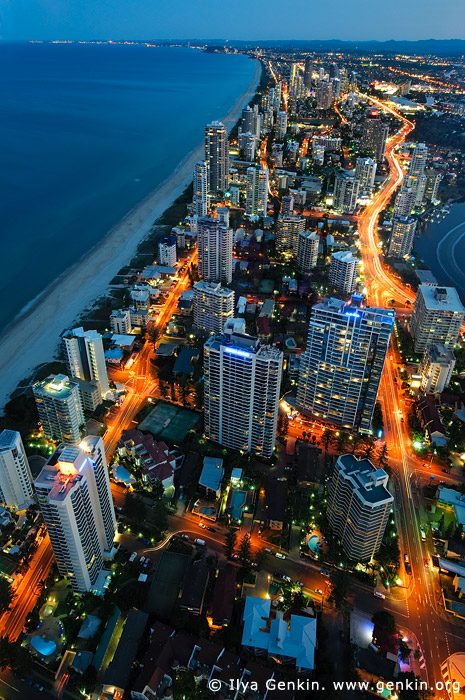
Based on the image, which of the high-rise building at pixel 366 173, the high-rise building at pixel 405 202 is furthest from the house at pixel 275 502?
the high-rise building at pixel 366 173

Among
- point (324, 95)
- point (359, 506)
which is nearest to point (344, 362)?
point (359, 506)

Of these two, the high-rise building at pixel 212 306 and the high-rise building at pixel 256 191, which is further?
the high-rise building at pixel 256 191

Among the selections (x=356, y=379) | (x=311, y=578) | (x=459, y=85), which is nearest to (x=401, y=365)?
(x=356, y=379)

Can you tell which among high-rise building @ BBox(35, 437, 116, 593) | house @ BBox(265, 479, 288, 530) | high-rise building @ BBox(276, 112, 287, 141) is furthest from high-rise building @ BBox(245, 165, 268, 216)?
high-rise building @ BBox(35, 437, 116, 593)

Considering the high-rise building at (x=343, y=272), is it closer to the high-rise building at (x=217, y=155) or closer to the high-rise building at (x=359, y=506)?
the high-rise building at (x=359, y=506)

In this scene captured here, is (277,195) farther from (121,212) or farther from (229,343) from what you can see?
(229,343)

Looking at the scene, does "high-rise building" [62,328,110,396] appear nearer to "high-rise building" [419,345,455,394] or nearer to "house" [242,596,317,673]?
"house" [242,596,317,673]
